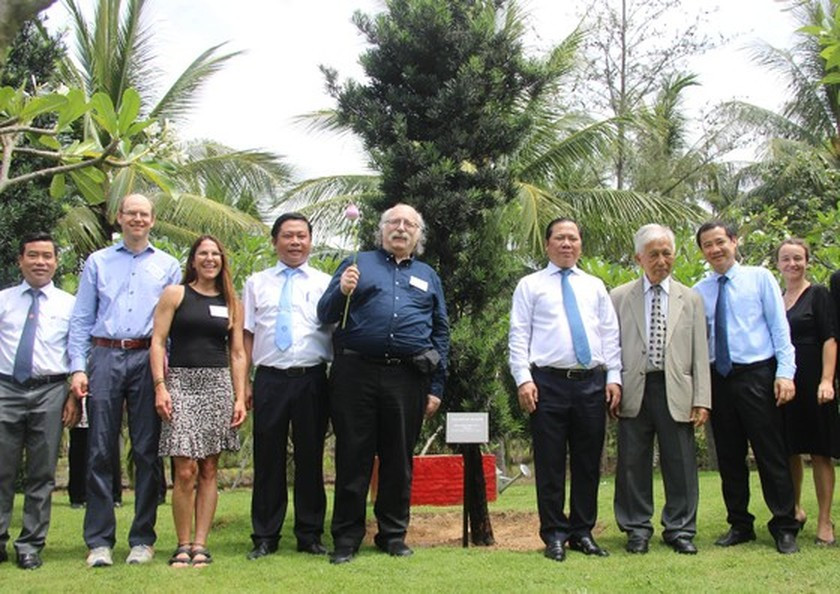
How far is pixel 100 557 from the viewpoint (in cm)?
495

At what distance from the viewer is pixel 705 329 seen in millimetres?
5367

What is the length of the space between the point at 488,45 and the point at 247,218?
10.6 m

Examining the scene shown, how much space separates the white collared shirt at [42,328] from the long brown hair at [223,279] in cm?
79

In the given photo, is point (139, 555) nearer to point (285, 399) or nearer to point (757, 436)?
point (285, 399)

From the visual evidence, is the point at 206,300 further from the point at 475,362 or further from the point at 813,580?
the point at 813,580

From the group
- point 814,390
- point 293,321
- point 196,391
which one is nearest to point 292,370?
point 293,321

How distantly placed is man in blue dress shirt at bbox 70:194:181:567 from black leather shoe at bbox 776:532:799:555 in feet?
11.6

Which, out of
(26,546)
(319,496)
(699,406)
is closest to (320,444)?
(319,496)

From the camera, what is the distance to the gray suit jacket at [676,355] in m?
5.24

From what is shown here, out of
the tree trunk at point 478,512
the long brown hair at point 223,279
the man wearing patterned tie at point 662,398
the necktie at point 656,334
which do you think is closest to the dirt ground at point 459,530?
the tree trunk at point 478,512

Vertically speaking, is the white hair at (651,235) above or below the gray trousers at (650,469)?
above

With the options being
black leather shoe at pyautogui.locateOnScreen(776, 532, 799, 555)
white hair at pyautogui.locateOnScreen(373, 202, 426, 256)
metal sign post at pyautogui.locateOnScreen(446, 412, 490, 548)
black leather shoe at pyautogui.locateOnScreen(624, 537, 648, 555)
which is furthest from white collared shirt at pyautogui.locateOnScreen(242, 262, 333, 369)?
black leather shoe at pyautogui.locateOnScreen(776, 532, 799, 555)

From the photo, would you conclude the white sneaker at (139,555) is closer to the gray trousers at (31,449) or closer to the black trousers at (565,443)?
the gray trousers at (31,449)

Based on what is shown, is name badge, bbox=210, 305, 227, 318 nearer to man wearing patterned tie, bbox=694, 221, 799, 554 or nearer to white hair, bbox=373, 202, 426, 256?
white hair, bbox=373, 202, 426, 256
